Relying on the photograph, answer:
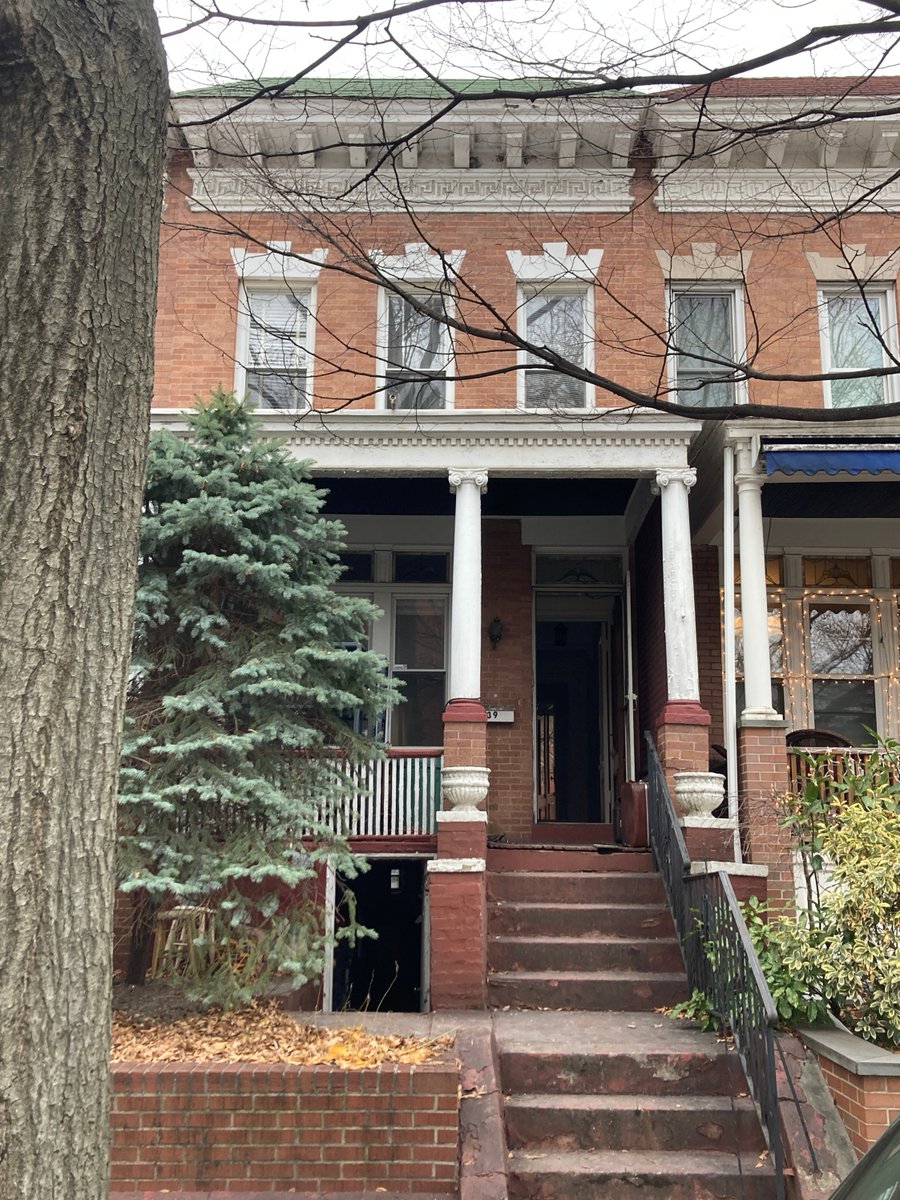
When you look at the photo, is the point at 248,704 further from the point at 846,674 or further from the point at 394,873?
the point at 846,674

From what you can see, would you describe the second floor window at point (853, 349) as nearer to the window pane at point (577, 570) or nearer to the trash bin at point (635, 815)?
the window pane at point (577, 570)

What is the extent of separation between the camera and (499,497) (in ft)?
39.8

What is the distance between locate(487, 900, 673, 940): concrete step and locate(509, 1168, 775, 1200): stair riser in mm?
2653

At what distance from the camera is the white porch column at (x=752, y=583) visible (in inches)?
369

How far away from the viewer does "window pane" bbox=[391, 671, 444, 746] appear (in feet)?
38.6

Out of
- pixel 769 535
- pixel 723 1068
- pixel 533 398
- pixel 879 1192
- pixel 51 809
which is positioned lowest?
pixel 723 1068

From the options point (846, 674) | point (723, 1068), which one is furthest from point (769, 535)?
point (723, 1068)

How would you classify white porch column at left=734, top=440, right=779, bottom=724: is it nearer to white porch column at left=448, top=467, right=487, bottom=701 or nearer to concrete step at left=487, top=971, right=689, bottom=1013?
white porch column at left=448, top=467, right=487, bottom=701

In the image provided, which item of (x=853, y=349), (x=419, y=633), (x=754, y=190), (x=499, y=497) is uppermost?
(x=754, y=190)

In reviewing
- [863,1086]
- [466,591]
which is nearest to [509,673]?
[466,591]

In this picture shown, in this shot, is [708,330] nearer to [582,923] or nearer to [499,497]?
[499,497]

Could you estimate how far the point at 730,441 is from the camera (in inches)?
378

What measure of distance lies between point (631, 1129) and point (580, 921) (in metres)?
2.31

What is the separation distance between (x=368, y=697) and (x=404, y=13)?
14.4ft
